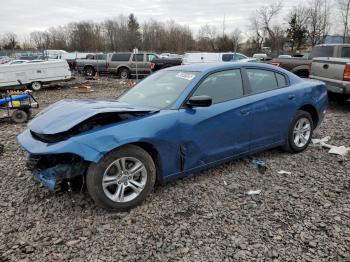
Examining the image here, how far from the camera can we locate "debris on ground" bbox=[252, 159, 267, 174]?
4.63 m

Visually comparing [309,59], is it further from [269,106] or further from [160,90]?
[160,90]

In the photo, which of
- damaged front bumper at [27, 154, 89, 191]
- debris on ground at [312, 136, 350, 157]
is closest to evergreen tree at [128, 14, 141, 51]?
debris on ground at [312, 136, 350, 157]

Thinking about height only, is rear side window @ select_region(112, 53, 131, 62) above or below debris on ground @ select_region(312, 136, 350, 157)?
above

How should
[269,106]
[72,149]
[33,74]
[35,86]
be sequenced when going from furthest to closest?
[35,86]
[33,74]
[269,106]
[72,149]

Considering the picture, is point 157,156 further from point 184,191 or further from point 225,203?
point 225,203

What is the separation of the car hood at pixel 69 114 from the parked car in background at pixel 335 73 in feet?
21.2

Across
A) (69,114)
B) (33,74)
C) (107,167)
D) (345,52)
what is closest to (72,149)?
(107,167)

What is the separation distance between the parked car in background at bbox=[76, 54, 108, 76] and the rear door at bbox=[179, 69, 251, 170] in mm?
19493

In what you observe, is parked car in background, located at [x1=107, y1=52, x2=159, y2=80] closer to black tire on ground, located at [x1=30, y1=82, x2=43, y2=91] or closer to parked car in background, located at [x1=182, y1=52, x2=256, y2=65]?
parked car in background, located at [x1=182, y1=52, x2=256, y2=65]

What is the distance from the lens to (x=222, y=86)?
431cm

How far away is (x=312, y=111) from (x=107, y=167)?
3.85 m

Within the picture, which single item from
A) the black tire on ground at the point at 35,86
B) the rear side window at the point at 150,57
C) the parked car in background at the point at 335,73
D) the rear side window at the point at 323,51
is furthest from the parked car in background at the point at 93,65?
the parked car in background at the point at 335,73

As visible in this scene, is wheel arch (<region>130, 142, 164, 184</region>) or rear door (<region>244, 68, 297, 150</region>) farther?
rear door (<region>244, 68, 297, 150</region>)

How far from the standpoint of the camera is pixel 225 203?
3.74m
